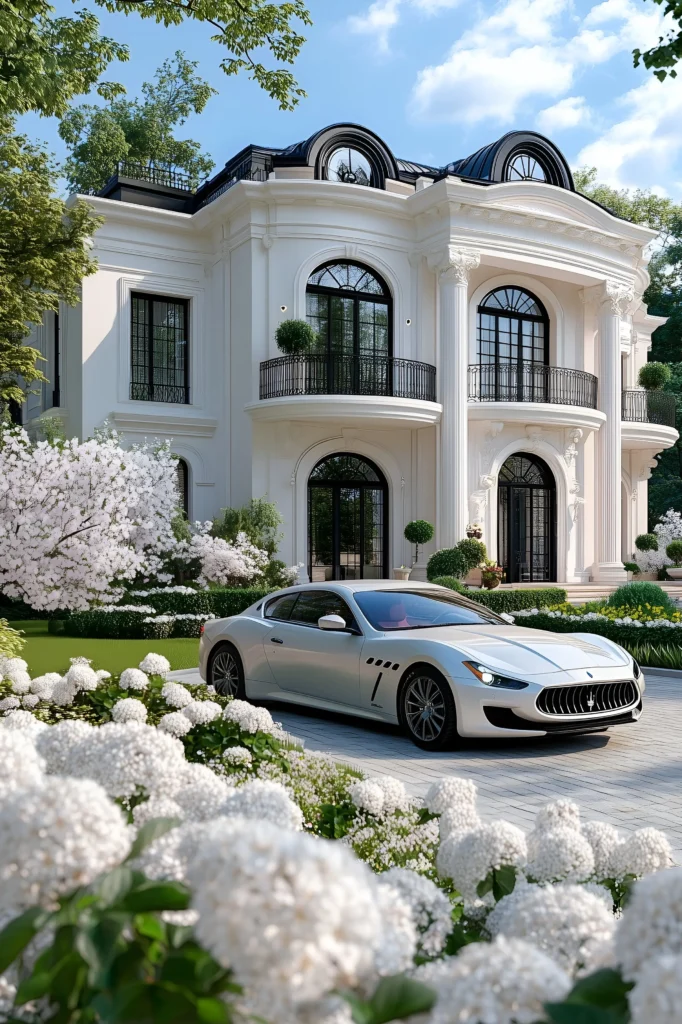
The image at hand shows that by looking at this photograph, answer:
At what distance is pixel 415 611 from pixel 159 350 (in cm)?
1854

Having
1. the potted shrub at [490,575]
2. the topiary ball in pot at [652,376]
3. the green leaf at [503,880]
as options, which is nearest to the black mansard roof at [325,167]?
the topiary ball in pot at [652,376]

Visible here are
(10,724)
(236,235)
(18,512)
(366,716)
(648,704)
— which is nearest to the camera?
(10,724)

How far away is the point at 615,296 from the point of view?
94.1 ft

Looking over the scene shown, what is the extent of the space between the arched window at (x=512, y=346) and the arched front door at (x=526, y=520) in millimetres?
2110

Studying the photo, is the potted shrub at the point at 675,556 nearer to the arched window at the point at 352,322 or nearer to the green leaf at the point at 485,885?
the arched window at the point at 352,322

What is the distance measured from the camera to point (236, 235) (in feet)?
82.8

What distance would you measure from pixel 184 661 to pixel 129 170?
18912 mm

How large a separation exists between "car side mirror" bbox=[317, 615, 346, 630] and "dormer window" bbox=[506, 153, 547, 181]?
71.8 ft

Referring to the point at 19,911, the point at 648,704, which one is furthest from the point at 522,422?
the point at 19,911

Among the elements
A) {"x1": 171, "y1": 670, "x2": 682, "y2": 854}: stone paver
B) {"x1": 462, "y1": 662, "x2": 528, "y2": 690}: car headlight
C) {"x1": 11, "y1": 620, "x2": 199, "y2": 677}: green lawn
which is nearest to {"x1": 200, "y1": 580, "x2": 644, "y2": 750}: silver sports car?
{"x1": 462, "y1": 662, "x2": 528, "y2": 690}: car headlight

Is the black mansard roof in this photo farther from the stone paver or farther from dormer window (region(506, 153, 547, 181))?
the stone paver

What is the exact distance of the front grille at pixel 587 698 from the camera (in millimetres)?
7793

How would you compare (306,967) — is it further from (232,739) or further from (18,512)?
(18,512)

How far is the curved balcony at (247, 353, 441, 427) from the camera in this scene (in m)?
A: 23.4
